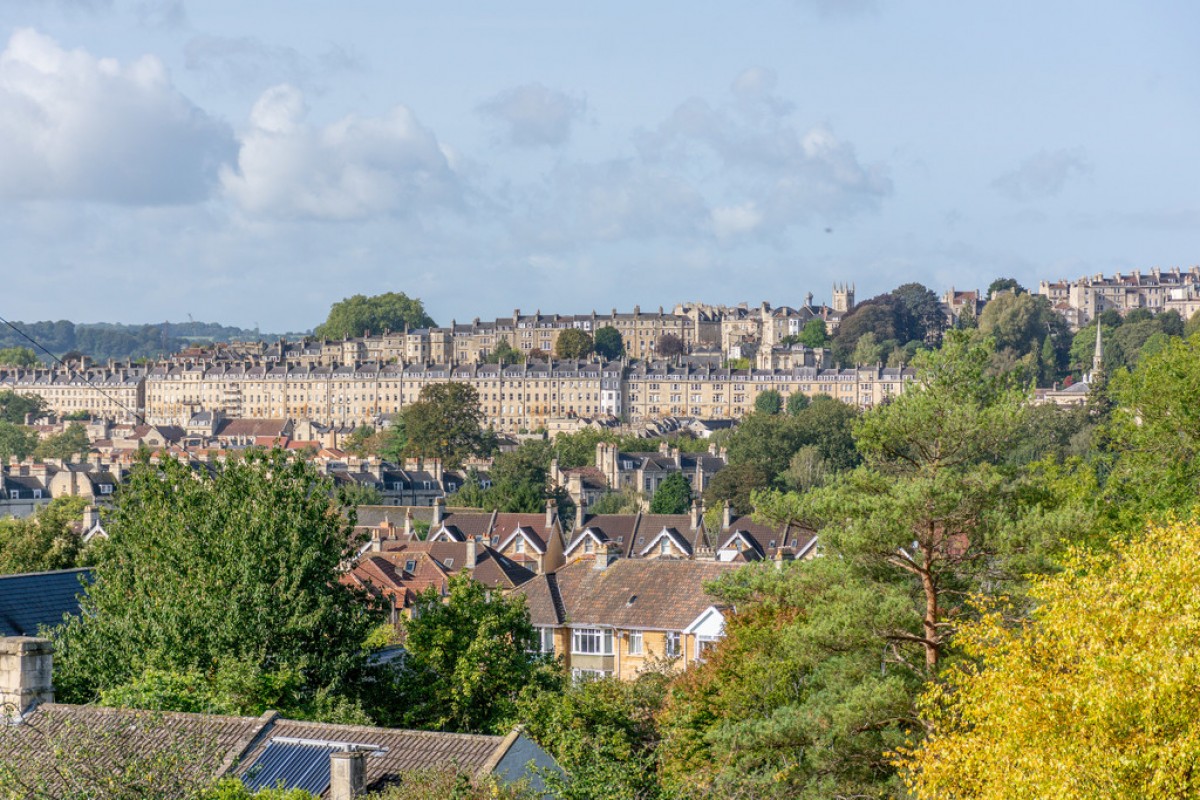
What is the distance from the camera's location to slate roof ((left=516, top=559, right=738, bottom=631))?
40.0 meters

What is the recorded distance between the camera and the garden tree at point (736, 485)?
9188 cm

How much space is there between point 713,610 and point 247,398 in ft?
526

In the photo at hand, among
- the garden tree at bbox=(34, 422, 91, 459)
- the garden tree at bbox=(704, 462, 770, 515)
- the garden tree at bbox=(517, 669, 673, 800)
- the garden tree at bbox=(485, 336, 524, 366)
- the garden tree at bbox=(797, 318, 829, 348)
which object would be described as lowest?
the garden tree at bbox=(34, 422, 91, 459)

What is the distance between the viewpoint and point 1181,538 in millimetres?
17984

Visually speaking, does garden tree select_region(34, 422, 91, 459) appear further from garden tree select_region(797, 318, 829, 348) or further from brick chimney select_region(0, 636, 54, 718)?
brick chimney select_region(0, 636, 54, 718)

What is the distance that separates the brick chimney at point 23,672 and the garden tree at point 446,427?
345ft

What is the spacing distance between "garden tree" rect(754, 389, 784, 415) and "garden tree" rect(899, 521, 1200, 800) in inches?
5846

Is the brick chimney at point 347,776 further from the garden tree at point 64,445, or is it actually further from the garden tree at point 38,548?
the garden tree at point 64,445

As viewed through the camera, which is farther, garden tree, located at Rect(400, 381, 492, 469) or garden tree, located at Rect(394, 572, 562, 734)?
garden tree, located at Rect(400, 381, 492, 469)

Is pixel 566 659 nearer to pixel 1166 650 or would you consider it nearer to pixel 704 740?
pixel 704 740

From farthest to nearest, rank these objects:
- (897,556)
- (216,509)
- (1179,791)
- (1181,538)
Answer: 1. (216,509)
2. (897,556)
3. (1181,538)
4. (1179,791)

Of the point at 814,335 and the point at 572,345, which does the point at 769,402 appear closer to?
the point at 814,335

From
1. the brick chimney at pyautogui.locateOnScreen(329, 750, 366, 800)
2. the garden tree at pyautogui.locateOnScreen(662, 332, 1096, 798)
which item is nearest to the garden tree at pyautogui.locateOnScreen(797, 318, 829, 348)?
the garden tree at pyautogui.locateOnScreen(662, 332, 1096, 798)

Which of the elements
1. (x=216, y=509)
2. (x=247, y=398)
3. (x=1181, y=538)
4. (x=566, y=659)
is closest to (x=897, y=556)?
(x=1181, y=538)
